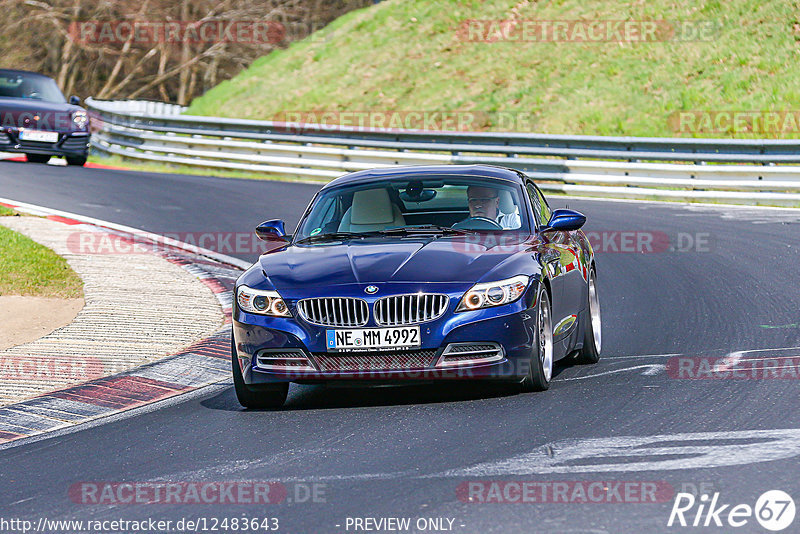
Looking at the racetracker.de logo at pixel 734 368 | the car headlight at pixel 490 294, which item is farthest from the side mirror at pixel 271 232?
the racetracker.de logo at pixel 734 368

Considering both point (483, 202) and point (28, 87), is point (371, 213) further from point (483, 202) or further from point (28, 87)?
point (28, 87)

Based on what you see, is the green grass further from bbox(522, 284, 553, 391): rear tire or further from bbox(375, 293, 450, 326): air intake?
bbox(522, 284, 553, 391): rear tire

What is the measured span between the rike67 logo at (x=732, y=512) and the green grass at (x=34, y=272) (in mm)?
8173

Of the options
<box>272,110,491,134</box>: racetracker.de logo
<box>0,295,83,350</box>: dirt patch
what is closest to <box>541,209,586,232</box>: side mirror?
<box>0,295,83,350</box>: dirt patch

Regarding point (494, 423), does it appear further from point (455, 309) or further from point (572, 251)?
point (572, 251)

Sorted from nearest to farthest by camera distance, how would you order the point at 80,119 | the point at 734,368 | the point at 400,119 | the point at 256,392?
the point at 256,392, the point at 734,368, the point at 80,119, the point at 400,119

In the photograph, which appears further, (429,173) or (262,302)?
(429,173)

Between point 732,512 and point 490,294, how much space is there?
8.96ft

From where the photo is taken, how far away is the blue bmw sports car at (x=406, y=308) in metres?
7.36

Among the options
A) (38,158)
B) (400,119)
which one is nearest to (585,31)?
(400,119)

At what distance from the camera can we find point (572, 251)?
917 centimetres

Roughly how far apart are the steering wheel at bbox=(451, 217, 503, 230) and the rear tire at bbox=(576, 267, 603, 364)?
987mm

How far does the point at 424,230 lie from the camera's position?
852 cm

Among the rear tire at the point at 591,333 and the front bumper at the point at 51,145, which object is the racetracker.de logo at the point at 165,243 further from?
the front bumper at the point at 51,145
